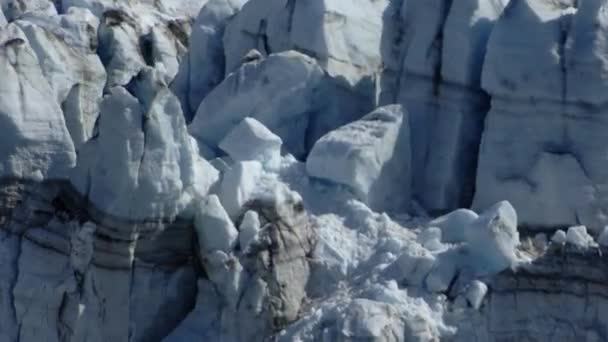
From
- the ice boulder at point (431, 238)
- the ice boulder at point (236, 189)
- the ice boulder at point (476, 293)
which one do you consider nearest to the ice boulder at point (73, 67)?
the ice boulder at point (236, 189)

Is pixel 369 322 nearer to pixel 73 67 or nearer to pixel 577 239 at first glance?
pixel 577 239

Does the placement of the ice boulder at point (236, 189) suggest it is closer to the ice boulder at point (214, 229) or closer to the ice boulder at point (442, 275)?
the ice boulder at point (214, 229)

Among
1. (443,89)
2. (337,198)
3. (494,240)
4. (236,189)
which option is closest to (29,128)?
(236,189)

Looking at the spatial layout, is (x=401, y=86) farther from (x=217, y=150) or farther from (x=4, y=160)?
(x=4, y=160)

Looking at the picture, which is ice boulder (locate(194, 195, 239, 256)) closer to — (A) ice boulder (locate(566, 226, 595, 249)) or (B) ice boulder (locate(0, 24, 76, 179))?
(B) ice boulder (locate(0, 24, 76, 179))

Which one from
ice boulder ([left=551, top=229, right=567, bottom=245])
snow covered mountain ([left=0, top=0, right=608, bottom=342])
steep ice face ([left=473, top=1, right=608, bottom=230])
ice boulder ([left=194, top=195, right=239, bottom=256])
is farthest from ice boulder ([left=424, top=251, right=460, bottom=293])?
ice boulder ([left=194, top=195, right=239, bottom=256])
